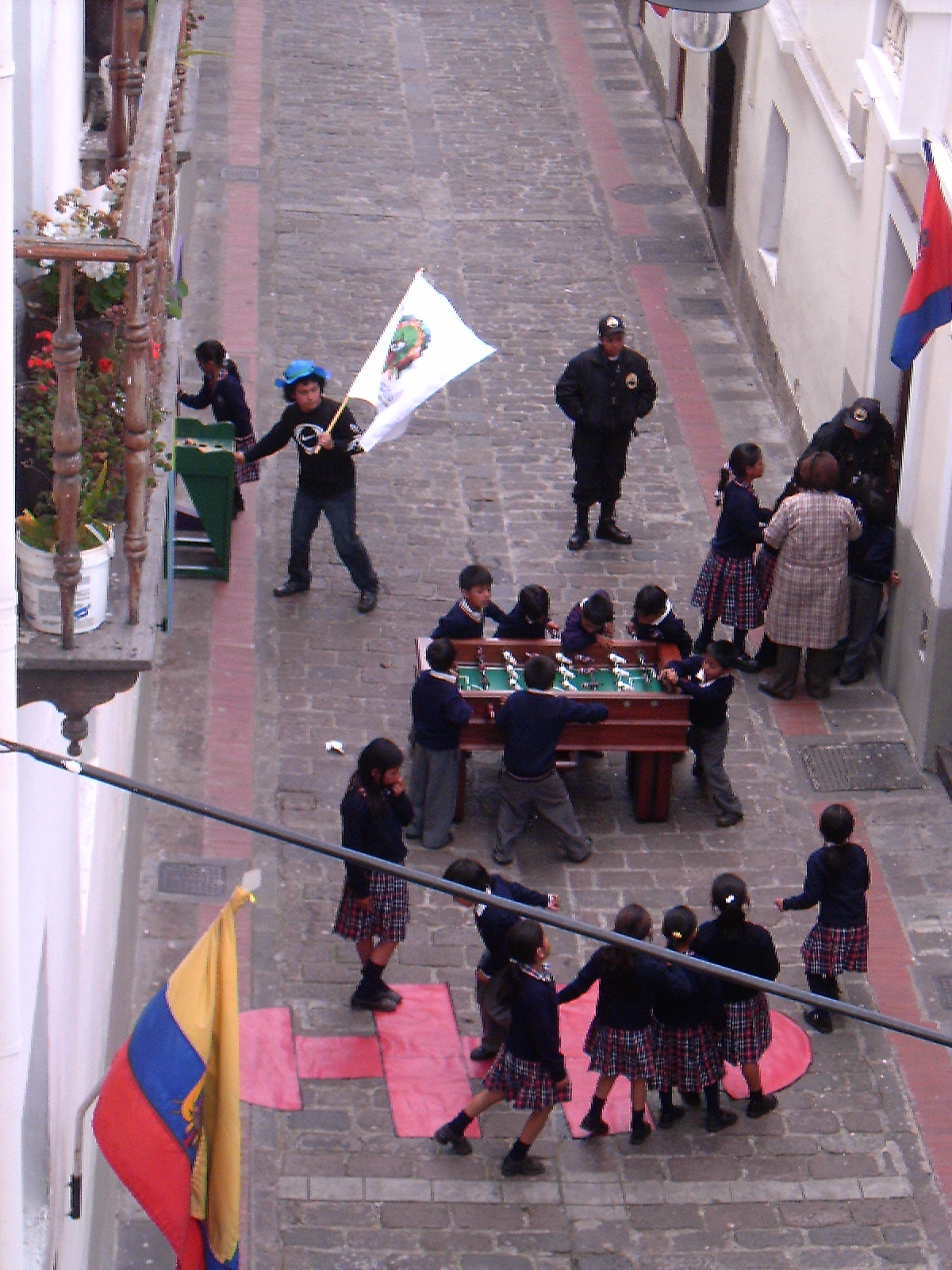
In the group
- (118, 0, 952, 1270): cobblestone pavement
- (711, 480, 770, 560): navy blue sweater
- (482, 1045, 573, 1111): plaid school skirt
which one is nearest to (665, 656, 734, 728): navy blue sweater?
(118, 0, 952, 1270): cobblestone pavement

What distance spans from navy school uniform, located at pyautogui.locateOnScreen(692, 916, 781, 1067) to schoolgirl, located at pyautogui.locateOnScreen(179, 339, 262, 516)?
565 centimetres

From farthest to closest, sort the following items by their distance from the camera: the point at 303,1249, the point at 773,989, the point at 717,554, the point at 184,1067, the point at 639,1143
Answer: the point at 717,554 → the point at 639,1143 → the point at 303,1249 → the point at 184,1067 → the point at 773,989

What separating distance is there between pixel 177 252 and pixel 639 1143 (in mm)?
9642

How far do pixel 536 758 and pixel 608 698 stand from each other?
1.83 feet

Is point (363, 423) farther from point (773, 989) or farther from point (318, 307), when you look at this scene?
point (773, 989)

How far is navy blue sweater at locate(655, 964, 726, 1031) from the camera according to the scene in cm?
934

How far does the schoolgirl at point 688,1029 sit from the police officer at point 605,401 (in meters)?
5.50

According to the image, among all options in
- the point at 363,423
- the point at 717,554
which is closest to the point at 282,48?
the point at 363,423

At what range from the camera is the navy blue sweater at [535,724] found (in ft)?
36.0

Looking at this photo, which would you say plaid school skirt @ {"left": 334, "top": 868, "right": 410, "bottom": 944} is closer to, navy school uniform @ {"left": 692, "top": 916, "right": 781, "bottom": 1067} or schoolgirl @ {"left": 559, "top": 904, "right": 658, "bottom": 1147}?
schoolgirl @ {"left": 559, "top": 904, "right": 658, "bottom": 1147}

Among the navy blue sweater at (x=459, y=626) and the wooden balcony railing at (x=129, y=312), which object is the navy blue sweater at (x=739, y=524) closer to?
the navy blue sweater at (x=459, y=626)

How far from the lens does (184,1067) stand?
255 inches

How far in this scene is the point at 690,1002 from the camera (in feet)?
30.9

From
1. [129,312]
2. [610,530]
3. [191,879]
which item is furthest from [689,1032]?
[610,530]
